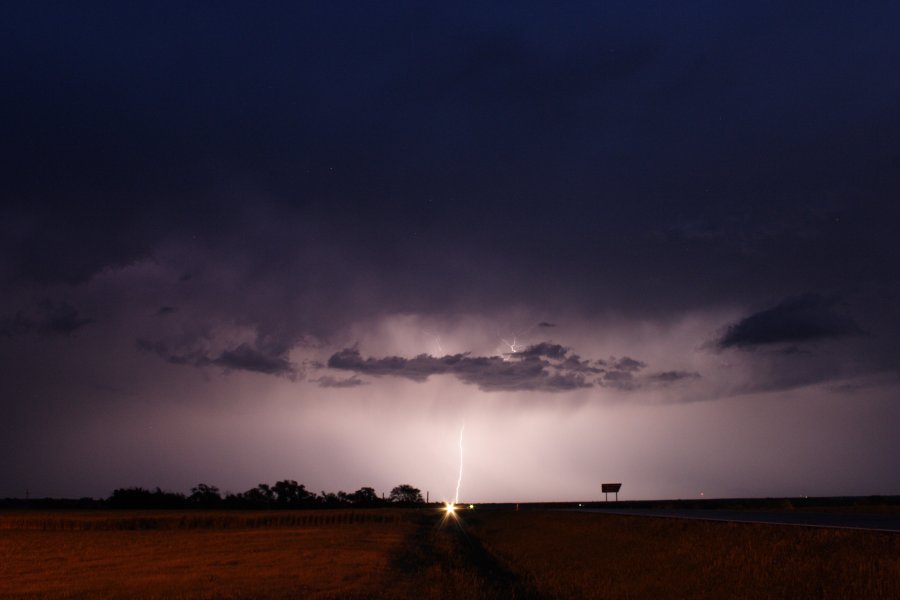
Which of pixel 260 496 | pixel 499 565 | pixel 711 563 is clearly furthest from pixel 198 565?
pixel 260 496

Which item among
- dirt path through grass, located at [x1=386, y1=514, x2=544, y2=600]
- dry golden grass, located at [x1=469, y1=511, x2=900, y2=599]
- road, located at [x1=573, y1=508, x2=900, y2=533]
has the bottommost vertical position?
dirt path through grass, located at [x1=386, y1=514, x2=544, y2=600]

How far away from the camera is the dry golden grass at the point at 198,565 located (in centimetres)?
2822

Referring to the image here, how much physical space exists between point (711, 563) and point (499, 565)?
60.0 feet

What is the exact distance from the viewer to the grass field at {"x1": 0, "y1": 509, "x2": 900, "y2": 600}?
69.7 ft

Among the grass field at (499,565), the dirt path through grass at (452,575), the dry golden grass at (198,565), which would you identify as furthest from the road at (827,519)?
the dry golden grass at (198,565)

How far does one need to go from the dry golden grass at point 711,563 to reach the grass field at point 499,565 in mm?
67

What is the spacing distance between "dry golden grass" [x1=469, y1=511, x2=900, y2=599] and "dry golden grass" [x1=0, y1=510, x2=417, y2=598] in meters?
8.57

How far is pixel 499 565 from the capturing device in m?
42.2

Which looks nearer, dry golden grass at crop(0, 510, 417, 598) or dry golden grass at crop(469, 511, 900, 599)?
dry golden grass at crop(469, 511, 900, 599)

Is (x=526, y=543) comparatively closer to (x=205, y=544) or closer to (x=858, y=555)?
(x=205, y=544)

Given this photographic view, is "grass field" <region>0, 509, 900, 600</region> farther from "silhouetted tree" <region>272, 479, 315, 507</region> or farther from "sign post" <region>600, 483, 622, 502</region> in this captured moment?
"silhouetted tree" <region>272, 479, 315, 507</region>

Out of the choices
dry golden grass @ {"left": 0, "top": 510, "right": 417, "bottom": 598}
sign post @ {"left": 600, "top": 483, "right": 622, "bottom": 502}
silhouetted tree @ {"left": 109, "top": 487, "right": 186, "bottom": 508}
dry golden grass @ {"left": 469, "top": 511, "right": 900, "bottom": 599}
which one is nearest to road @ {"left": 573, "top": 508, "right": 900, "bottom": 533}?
dry golden grass @ {"left": 469, "top": 511, "right": 900, "bottom": 599}

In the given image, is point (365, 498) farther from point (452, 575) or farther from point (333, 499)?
point (452, 575)

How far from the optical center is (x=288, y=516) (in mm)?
93188
